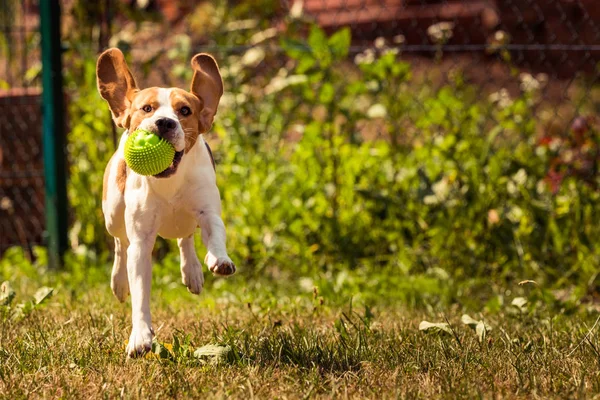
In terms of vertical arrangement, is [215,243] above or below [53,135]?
above

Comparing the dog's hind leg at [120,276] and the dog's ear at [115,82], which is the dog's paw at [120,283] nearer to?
the dog's hind leg at [120,276]

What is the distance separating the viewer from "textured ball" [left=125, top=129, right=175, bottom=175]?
2.58 meters

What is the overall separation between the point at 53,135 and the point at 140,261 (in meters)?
2.72

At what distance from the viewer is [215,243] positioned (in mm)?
2771

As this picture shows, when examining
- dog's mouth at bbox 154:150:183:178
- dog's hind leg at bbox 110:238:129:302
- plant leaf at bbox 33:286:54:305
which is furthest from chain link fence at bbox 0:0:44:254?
dog's mouth at bbox 154:150:183:178

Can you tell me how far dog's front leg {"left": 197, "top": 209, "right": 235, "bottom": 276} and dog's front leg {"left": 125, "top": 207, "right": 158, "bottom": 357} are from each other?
0.52ft

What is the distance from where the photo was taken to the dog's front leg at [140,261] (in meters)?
2.82

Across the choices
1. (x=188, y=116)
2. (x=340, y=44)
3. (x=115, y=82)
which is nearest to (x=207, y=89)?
(x=188, y=116)

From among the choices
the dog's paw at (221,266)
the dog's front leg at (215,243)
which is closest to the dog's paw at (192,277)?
the dog's front leg at (215,243)

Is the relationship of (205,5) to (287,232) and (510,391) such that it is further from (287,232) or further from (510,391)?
(510,391)

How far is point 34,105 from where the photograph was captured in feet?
19.4

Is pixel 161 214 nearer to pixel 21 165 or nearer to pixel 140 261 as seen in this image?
pixel 140 261

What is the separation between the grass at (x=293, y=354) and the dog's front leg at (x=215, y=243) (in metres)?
0.31

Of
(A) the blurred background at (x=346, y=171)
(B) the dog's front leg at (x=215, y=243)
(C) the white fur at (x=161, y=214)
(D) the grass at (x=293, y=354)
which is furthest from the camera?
(A) the blurred background at (x=346, y=171)
